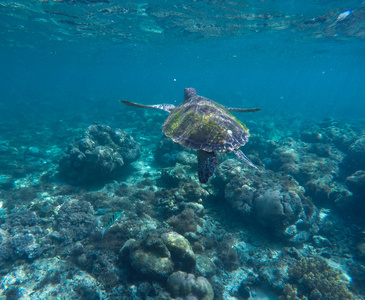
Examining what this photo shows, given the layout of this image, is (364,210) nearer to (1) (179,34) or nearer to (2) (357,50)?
(1) (179,34)

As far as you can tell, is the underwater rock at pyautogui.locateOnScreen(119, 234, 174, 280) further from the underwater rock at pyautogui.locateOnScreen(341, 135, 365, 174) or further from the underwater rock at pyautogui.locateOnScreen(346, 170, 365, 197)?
the underwater rock at pyautogui.locateOnScreen(341, 135, 365, 174)

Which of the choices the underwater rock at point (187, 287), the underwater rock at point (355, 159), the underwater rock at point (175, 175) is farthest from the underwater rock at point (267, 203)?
the underwater rock at point (355, 159)

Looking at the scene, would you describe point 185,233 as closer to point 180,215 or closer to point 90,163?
point 180,215

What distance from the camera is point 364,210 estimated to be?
8555mm

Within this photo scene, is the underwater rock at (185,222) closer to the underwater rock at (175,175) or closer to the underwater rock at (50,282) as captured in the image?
the underwater rock at (175,175)

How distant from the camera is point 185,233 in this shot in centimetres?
635

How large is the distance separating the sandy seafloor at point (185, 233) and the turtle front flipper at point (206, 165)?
2340 mm

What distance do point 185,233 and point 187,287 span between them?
70.7 inches

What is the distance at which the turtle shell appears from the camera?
4.48 meters

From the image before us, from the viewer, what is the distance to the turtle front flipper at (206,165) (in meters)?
4.00

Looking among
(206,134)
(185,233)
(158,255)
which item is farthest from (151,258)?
(206,134)

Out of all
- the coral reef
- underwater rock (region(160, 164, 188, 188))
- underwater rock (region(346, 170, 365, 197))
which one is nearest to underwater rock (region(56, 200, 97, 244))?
underwater rock (region(160, 164, 188, 188))

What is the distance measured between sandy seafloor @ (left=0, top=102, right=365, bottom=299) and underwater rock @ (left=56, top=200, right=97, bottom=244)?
4cm

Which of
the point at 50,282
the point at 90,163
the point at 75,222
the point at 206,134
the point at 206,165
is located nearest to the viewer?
the point at 206,165
